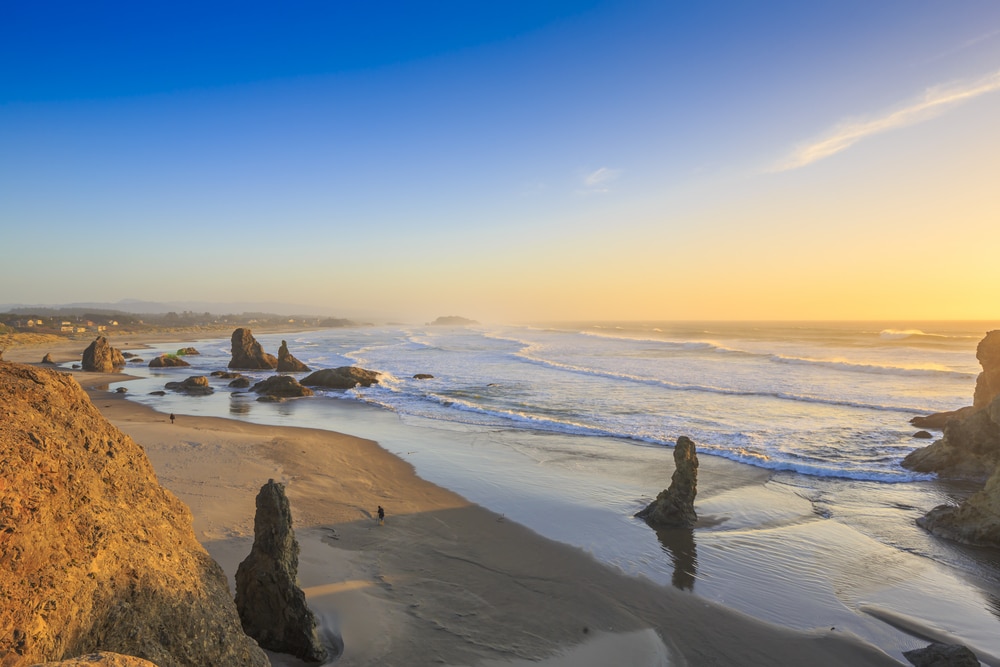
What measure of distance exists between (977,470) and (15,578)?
944 inches

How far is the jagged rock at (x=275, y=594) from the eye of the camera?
7.10 m

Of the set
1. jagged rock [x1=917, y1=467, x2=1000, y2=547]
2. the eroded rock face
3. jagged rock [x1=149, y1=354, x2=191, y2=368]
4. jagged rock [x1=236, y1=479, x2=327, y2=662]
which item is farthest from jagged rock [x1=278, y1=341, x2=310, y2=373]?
the eroded rock face

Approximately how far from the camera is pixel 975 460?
17.6 m

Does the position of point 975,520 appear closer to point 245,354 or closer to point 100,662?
point 100,662

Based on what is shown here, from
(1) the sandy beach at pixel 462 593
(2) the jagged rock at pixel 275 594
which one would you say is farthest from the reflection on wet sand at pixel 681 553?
(2) the jagged rock at pixel 275 594

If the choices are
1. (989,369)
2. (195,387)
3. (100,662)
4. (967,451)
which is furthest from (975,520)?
(195,387)

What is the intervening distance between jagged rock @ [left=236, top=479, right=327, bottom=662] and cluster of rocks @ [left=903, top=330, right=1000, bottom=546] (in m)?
14.8

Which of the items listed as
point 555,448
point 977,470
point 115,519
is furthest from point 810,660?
point 977,470

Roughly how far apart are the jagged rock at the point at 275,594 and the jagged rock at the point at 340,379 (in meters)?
30.4

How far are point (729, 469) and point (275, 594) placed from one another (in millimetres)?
16066

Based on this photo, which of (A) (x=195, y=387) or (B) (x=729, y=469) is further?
(A) (x=195, y=387)

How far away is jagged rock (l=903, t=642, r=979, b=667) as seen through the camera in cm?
770

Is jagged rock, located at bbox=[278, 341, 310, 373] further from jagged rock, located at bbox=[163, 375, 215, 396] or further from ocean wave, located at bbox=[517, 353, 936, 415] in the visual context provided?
ocean wave, located at bbox=[517, 353, 936, 415]

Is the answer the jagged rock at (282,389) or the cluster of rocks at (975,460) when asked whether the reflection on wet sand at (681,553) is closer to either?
the cluster of rocks at (975,460)
